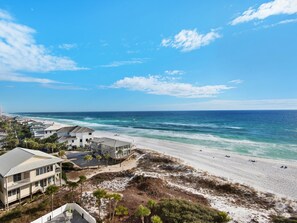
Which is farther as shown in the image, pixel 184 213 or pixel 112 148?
pixel 112 148

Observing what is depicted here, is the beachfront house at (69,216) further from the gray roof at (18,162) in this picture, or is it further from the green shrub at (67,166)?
the green shrub at (67,166)

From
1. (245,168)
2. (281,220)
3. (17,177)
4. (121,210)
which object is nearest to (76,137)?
(17,177)

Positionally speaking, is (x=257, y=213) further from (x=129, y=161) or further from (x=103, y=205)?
(x=129, y=161)

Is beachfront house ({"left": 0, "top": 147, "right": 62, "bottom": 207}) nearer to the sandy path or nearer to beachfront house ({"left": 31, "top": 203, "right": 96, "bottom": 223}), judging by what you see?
the sandy path

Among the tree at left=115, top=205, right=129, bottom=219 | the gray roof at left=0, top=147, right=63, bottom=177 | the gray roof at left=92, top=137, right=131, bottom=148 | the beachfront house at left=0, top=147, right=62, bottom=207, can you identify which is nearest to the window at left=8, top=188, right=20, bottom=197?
the beachfront house at left=0, top=147, right=62, bottom=207

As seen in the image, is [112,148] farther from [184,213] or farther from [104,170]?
[184,213]

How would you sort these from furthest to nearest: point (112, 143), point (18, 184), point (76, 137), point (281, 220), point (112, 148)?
point (76, 137)
point (112, 143)
point (112, 148)
point (18, 184)
point (281, 220)

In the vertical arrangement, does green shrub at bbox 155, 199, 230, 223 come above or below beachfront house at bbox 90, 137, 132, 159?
below

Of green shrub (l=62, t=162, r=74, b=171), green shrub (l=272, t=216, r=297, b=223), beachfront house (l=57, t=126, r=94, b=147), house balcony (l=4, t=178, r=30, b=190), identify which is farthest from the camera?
beachfront house (l=57, t=126, r=94, b=147)
